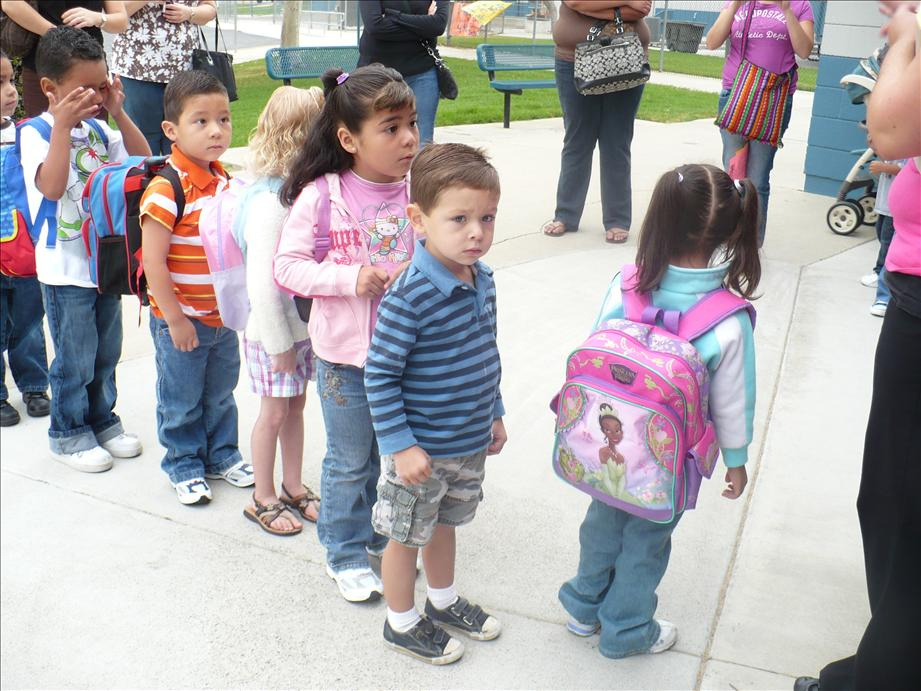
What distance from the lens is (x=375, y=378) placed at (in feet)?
7.95

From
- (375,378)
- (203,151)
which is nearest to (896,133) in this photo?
(375,378)

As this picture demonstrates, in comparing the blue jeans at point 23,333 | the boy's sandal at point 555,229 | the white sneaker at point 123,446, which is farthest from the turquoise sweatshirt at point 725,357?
the boy's sandal at point 555,229

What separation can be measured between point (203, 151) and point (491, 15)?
1637cm

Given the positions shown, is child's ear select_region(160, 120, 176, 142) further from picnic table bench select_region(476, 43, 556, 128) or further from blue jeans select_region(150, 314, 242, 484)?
picnic table bench select_region(476, 43, 556, 128)

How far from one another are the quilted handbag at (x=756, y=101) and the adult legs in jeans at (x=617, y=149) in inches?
23.3

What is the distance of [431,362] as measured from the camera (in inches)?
96.1

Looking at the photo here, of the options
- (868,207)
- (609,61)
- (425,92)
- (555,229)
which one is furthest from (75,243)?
(868,207)

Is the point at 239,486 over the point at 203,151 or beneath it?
beneath

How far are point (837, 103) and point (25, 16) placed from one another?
6041 millimetres

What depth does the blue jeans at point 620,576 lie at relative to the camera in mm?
2592

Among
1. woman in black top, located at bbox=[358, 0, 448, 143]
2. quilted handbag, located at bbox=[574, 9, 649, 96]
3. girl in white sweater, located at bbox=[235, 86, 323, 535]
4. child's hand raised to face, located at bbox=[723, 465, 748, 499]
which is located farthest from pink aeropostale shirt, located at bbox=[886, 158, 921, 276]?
woman in black top, located at bbox=[358, 0, 448, 143]

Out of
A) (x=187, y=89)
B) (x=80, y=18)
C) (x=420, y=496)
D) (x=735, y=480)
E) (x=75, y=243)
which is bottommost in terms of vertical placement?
(x=420, y=496)

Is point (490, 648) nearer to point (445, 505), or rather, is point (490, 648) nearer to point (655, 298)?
point (445, 505)

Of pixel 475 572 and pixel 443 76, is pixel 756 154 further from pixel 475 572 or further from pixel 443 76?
pixel 475 572
